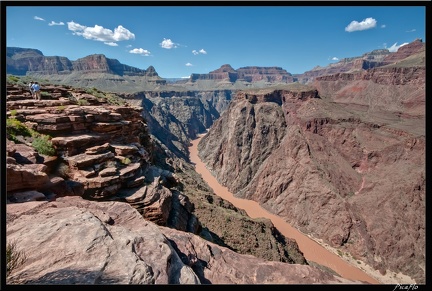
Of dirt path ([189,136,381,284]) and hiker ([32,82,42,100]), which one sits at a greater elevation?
hiker ([32,82,42,100])

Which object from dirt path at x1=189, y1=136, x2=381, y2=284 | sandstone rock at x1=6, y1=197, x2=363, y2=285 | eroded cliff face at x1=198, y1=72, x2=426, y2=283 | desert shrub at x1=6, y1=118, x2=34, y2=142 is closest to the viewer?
sandstone rock at x1=6, y1=197, x2=363, y2=285

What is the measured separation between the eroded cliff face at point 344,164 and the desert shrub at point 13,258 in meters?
35.5

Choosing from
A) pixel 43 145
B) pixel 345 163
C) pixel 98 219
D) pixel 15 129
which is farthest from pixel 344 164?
pixel 15 129

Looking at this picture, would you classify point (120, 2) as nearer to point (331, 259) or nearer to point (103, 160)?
point (103, 160)

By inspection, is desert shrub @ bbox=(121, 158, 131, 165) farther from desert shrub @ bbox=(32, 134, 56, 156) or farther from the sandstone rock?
the sandstone rock

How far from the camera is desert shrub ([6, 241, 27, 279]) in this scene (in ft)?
15.0

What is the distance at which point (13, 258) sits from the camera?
15.5 feet

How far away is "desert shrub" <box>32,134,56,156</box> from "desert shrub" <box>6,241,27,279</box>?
22.6ft

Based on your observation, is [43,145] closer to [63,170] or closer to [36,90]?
[63,170]

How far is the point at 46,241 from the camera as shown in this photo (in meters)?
5.23

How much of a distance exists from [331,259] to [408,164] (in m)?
20.8

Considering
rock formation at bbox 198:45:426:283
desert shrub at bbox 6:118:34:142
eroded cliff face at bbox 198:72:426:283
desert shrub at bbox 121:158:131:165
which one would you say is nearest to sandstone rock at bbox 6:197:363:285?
desert shrub at bbox 6:118:34:142

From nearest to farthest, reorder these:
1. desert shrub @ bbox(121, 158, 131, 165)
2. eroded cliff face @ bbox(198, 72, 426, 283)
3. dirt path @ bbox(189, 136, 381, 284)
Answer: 1. desert shrub @ bbox(121, 158, 131, 165)
2. dirt path @ bbox(189, 136, 381, 284)
3. eroded cliff face @ bbox(198, 72, 426, 283)

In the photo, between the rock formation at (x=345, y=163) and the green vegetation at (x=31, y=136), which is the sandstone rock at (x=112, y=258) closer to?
the green vegetation at (x=31, y=136)
